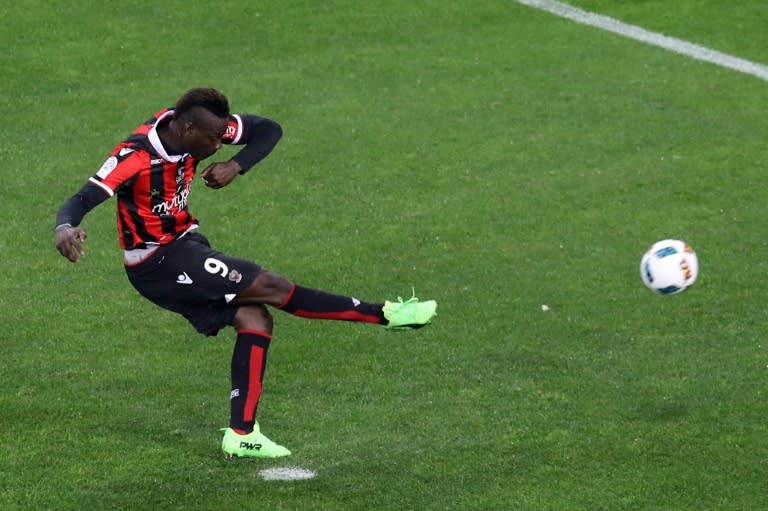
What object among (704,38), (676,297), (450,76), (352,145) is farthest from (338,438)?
(704,38)

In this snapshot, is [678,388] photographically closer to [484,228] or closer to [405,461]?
[405,461]

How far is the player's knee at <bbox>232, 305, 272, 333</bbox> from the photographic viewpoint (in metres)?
10.0

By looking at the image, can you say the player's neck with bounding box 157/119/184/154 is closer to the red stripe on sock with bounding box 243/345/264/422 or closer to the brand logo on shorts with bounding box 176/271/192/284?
the brand logo on shorts with bounding box 176/271/192/284

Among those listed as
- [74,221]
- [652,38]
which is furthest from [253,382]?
[652,38]

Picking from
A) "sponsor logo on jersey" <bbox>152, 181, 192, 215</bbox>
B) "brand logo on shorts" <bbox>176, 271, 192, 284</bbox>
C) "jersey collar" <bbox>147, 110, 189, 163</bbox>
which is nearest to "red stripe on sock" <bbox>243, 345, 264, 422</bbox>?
"brand logo on shorts" <bbox>176, 271, 192, 284</bbox>

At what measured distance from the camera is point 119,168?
9.61 metres

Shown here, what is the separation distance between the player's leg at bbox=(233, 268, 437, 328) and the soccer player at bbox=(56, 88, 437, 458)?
10mm

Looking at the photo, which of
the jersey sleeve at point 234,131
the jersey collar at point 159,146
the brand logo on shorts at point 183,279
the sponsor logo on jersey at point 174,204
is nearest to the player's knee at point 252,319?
the brand logo on shorts at point 183,279

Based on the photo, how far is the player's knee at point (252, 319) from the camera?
1003 cm

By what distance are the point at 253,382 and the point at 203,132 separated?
5.87ft

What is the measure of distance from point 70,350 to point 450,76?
8.68 metres

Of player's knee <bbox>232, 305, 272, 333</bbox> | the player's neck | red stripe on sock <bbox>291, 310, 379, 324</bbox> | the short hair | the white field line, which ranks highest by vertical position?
the white field line

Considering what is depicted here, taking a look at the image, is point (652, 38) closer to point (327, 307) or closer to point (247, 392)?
point (327, 307)

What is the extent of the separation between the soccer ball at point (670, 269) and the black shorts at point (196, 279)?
10.8 ft
